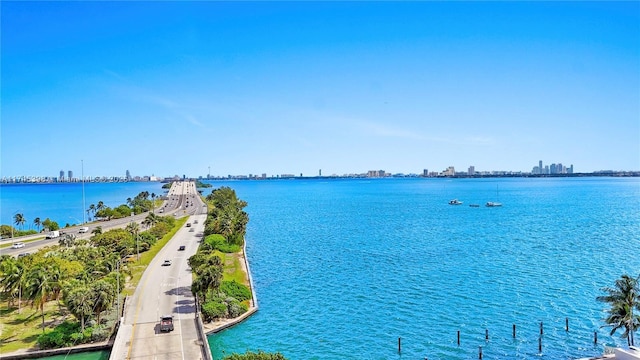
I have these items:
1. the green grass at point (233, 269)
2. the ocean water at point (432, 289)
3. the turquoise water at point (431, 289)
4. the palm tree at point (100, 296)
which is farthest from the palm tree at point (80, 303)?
the green grass at point (233, 269)

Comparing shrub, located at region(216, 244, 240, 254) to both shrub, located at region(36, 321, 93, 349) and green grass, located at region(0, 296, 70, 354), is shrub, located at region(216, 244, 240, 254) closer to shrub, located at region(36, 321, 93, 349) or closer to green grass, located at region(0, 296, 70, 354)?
green grass, located at region(0, 296, 70, 354)

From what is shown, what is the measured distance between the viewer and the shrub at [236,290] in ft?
180

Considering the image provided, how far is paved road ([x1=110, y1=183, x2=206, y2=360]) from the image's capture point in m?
37.7

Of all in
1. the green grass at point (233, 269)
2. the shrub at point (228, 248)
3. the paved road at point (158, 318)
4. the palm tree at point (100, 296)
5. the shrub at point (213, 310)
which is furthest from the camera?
the shrub at point (228, 248)

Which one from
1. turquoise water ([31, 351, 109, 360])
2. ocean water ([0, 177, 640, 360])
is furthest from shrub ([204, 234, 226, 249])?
turquoise water ([31, 351, 109, 360])

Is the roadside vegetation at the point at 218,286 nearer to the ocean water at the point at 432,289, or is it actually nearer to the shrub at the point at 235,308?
the shrub at the point at 235,308

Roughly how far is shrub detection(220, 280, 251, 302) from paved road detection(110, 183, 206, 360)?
4.08 meters

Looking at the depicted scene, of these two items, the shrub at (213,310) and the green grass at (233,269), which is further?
the green grass at (233,269)

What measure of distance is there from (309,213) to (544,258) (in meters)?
105

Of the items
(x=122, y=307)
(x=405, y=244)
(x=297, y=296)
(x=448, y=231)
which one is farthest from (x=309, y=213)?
(x=122, y=307)

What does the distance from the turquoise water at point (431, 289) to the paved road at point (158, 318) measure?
3811 mm

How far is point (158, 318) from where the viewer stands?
4572 cm

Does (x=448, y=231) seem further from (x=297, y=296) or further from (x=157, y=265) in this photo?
(x=157, y=265)

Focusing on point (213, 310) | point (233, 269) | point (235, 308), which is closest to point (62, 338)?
point (213, 310)
